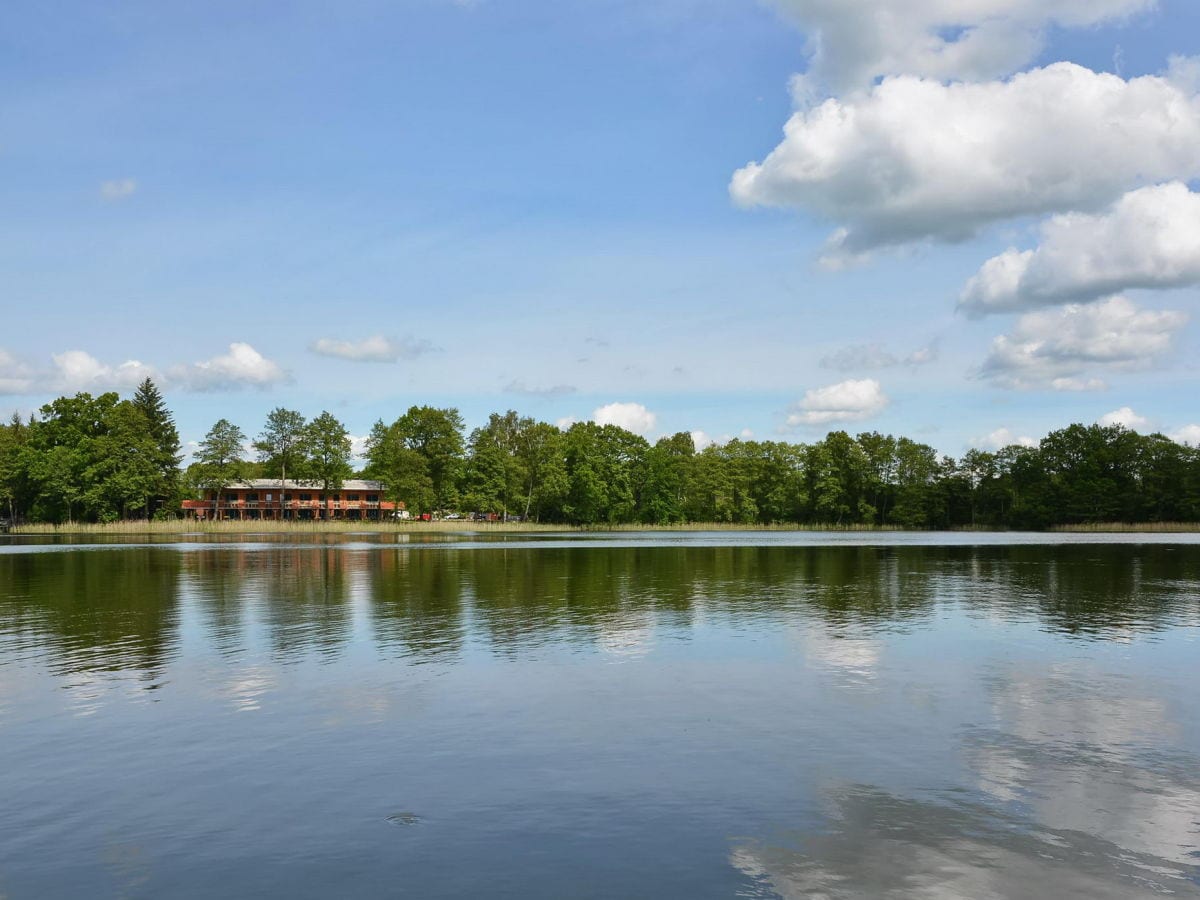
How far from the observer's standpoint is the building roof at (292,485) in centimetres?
17000

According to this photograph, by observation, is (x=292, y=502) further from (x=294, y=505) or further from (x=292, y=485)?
(x=292, y=485)

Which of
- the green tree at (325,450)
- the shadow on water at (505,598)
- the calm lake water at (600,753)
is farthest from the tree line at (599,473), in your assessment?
the calm lake water at (600,753)

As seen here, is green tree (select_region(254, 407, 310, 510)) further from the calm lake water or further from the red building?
the calm lake water

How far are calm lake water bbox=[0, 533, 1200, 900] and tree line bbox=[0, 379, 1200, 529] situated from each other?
120m

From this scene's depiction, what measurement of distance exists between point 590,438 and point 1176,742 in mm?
155969

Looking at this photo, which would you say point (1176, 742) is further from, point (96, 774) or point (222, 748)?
point (96, 774)

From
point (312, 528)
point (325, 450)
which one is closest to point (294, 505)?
point (325, 450)

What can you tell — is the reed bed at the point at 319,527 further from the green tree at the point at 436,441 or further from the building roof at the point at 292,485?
the building roof at the point at 292,485

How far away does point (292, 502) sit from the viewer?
182m

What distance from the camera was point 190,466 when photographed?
156125 mm

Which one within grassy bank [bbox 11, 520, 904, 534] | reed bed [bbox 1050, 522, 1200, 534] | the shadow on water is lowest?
reed bed [bbox 1050, 522, 1200, 534]

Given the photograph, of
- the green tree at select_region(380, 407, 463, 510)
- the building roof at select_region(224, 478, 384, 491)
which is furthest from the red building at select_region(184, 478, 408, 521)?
the green tree at select_region(380, 407, 463, 510)

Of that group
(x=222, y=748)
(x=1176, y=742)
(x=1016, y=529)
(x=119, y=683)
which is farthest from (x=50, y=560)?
(x=1016, y=529)

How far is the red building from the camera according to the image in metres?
183
